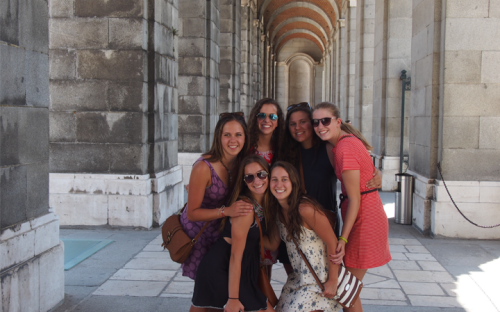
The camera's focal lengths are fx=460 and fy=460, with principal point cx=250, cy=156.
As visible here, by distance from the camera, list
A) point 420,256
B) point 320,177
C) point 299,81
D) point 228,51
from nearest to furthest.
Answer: point 320,177
point 420,256
point 228,51
point 299,81

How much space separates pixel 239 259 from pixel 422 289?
2.60 meters

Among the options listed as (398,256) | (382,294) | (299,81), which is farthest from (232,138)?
(299,81)

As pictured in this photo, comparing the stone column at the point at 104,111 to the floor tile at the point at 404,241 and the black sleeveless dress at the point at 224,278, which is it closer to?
the floor tile at the point at 404,241

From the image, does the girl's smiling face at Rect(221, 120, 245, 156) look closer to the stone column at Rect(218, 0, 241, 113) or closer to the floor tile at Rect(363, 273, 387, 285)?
the floor tile at Rect(363, 273, 387, 285)

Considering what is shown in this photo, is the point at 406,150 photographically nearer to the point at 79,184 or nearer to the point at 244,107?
the point at 79,184

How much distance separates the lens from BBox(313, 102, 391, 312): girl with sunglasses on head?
3.09 meters

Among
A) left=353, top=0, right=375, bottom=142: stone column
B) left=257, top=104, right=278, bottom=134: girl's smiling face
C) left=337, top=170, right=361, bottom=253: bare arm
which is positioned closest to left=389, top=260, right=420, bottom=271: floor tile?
left=337, top=170, right=361, bottom=253: bare arm

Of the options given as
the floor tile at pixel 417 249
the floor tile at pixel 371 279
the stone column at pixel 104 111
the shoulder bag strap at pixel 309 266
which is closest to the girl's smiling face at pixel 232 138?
the shoulder bag strap at pixel 309 266

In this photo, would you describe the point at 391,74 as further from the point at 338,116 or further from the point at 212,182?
the point at 212,182

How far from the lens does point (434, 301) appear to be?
4.35 meters

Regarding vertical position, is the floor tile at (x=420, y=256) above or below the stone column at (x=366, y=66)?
below

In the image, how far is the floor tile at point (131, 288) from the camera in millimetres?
4482

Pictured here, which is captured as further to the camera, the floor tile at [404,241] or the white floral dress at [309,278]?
the floor tile at [404,241]

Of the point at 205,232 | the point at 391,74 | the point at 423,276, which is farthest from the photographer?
the point at 391,74
